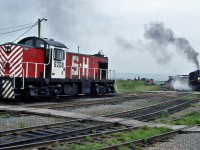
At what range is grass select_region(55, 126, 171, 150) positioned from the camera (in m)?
6.80

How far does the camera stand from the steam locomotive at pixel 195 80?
1464 inches

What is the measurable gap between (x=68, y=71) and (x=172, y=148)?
13.1 meters

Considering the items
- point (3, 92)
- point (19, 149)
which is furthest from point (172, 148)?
point (3, 92)

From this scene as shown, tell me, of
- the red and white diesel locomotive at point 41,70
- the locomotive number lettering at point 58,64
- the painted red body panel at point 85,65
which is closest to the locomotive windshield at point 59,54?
the red and white diesel locomotive at point 41,70

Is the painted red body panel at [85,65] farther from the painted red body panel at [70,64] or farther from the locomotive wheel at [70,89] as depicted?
the locomotive wheel at [70,89]

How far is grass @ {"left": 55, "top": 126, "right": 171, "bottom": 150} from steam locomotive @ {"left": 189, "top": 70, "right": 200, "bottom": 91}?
95.9 feet

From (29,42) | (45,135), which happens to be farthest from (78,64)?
(45,135)

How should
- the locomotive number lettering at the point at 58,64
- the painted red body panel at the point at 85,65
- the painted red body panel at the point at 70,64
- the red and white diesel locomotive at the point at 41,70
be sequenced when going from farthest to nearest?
the painted red body panel at the point at 85,65 < the locomotive number lettering at the point at 58,64 < the painted red body panel at the point at 70,64 < the red and white diesel locomotive at the point at 41,70

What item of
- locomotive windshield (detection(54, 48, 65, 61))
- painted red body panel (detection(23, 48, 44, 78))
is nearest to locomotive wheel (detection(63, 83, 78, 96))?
locomotive windshield (detection(54, 48, 65, 61))

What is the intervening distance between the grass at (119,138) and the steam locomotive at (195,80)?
29.2m

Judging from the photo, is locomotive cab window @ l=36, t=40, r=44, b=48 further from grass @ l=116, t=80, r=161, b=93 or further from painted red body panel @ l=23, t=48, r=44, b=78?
grass @ l=116, t=80, r=161, b=93

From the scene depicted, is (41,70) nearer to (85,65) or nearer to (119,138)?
(85,65)

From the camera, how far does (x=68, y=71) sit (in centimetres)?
1975

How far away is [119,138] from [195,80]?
103 feet
